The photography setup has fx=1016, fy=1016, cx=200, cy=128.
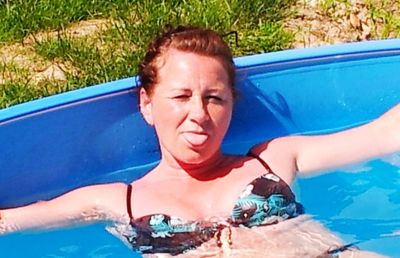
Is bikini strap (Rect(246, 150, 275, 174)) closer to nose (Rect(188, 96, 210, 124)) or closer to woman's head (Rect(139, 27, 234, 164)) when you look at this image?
woman's head (Rect(139, 27, 234, 164))

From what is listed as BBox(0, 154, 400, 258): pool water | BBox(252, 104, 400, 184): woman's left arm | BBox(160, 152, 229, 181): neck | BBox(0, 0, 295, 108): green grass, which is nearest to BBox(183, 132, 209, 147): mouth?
BBox(160, 152, 229, 181): neck

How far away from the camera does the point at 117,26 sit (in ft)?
12.2

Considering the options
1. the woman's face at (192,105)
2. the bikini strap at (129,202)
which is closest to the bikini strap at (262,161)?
the woman's face at (192,105)

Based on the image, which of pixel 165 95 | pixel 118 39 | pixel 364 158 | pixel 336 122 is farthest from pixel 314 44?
pixel 165 95

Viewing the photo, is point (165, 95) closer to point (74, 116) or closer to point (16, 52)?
point (74, 116)

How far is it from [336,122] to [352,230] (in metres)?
0.59

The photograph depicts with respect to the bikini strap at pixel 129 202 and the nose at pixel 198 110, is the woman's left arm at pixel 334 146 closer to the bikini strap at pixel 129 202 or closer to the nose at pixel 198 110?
the nose at pixel 198 110

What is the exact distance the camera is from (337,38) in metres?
3.75

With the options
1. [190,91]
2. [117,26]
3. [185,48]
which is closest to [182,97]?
[190,91]

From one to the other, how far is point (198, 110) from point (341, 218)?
60 cm

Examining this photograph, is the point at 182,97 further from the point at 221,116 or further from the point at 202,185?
the point at 202,185

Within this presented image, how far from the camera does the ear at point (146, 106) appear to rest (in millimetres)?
2803

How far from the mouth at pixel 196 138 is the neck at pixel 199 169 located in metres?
0.11

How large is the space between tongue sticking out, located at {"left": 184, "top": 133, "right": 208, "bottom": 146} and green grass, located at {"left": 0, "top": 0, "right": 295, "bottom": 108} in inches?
34.5
